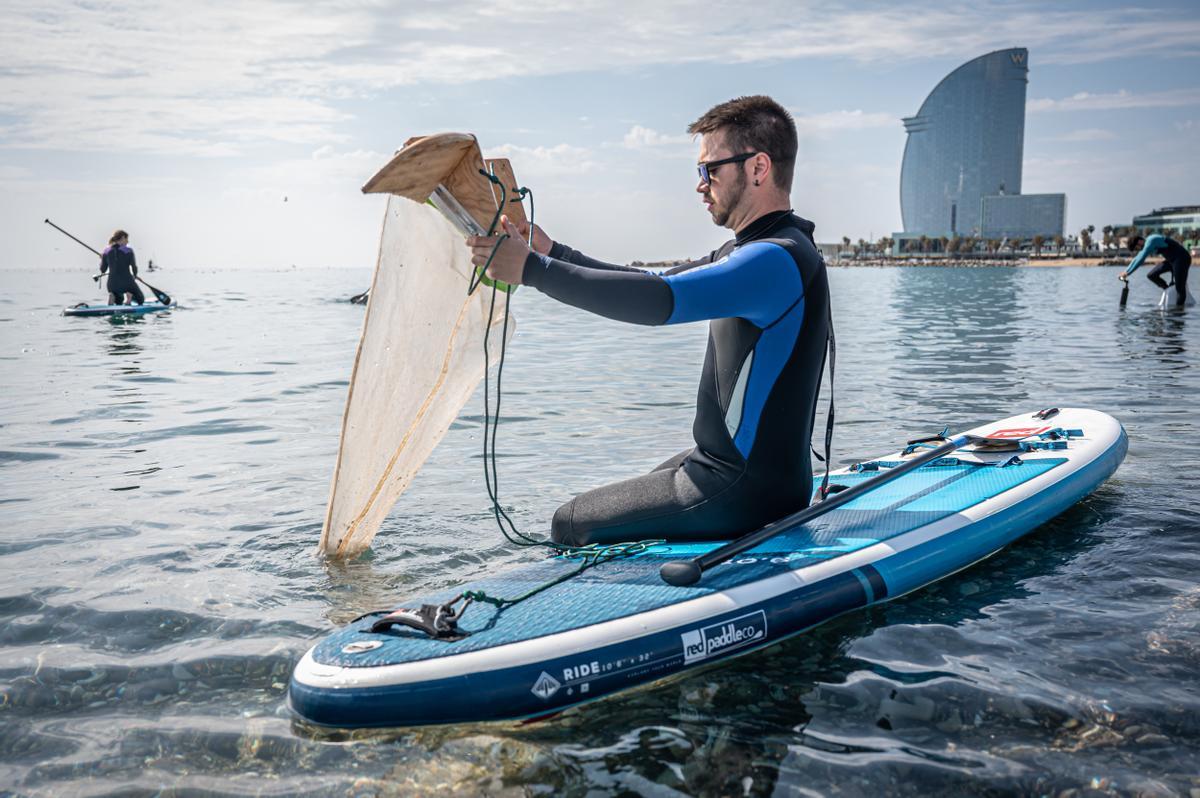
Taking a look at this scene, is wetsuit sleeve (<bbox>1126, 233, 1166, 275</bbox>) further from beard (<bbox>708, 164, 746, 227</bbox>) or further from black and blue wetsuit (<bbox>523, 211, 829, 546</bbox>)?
beard (<bbox>708, 164, 746, 227</bbox>)

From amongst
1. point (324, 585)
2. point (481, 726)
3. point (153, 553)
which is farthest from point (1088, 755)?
point (153, 553)

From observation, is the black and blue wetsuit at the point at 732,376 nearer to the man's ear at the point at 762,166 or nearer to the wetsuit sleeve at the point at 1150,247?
the man's ear at the point at 762,166

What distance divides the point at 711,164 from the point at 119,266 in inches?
861

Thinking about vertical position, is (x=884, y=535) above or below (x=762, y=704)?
above

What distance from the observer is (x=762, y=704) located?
3502 mm

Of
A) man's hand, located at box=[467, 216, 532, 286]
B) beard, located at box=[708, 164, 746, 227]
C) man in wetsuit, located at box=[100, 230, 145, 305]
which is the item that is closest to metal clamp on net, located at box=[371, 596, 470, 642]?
man's hand, located at box=[467, 216, 532, 286]

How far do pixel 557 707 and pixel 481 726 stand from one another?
0.29 meters

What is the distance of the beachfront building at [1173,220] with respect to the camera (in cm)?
16925

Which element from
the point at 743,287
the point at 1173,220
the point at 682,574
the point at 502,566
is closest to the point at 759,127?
the point at 743,287

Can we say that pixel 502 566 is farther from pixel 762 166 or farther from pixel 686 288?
pixel 762 166

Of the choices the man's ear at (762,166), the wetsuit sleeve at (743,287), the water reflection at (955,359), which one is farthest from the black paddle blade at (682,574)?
the water reflection at (955,359)

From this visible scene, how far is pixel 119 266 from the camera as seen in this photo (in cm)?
2205

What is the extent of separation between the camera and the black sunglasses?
3.81 m

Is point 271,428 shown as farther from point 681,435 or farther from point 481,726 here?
point 481,726
